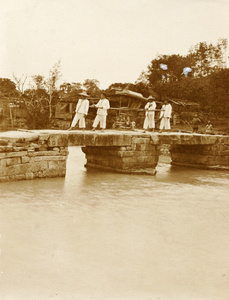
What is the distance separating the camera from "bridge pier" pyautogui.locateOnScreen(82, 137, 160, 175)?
11516 mm

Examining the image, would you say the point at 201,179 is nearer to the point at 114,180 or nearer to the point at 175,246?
the point at 114,180

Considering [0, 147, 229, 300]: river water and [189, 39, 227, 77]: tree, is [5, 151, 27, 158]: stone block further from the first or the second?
[189, 39, 227, 77]: tree

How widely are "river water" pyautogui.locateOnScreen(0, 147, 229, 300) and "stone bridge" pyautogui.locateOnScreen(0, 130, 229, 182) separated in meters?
0.47

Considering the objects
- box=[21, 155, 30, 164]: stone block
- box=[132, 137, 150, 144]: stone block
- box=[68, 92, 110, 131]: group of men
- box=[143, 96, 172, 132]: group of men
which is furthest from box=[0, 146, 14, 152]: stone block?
box=[143, 96, 172, 132]: group of men

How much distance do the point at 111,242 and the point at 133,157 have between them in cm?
637

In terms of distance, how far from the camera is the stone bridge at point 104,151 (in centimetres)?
921

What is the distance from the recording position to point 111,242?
5.45 metres

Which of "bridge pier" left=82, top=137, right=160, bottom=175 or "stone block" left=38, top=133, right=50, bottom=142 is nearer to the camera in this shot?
"stone block" left=38, top=133, right=50, bottom=142

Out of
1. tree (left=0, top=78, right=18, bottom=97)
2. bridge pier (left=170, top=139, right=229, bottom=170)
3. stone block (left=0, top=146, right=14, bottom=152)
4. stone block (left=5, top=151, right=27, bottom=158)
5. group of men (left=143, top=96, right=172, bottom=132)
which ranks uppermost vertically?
tree (left=0, top=78, right=18, bottom=97)

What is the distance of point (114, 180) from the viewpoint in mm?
10758

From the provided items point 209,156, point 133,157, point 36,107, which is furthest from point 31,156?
point 36,107

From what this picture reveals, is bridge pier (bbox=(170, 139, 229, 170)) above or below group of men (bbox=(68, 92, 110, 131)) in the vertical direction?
below

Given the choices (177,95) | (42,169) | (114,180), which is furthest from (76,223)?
(177,95)

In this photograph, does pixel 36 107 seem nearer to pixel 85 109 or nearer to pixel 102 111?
pixel 102 111
